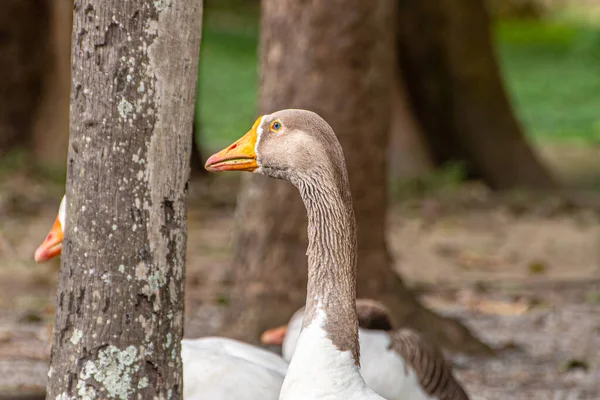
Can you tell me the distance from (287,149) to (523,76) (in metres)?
22.7

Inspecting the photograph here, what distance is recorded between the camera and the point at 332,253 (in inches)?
133

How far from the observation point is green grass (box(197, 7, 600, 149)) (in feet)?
60.9

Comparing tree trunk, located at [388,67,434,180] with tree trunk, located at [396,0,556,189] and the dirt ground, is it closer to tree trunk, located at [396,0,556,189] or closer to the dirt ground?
tree trunk, located at [396,0,556,189]

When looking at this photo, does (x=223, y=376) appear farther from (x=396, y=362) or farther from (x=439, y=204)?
(x=439, y=204)

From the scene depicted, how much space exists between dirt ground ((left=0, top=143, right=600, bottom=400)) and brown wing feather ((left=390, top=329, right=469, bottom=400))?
2.82 ft

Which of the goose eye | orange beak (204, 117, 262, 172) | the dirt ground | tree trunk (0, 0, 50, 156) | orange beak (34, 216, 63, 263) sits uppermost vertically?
tree trunk (0, 0, 50, 156)

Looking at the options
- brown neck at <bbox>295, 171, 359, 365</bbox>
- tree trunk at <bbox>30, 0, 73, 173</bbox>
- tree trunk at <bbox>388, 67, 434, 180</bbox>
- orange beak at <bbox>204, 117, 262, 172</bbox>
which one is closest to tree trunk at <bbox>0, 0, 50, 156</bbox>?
tree trunk at <bbox>30, 0, 73, 173</bbox>

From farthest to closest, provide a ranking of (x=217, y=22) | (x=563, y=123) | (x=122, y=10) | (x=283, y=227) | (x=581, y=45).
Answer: (x=217, y=22) < (x=581, y=45) < (x=563, y=123) < (x=283, y=227) < (x=122, y=10)

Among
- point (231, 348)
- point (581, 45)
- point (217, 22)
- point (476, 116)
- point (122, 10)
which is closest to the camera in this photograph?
point (122, 10)

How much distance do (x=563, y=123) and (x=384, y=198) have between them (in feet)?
45.8

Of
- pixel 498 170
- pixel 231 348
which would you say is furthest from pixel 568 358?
pixel 498 170

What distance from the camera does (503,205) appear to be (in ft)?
34.6

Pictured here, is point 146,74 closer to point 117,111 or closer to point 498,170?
point 117,111

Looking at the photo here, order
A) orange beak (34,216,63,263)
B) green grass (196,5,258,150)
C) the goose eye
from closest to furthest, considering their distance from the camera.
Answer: the goose eye < orange beak (34,216,63,263) < green grass (196,5,258,150)
